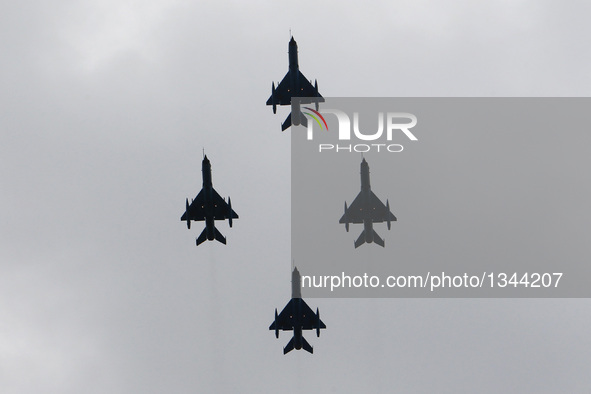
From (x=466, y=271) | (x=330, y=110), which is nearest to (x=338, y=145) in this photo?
(x=330, y=110)

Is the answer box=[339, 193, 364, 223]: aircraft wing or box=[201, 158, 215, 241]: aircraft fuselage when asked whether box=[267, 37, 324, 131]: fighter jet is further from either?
box=[201, 158, 215, 241]: aircraft fuselage

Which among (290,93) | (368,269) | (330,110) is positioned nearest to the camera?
(290,93)

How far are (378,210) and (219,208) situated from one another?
25514 mm

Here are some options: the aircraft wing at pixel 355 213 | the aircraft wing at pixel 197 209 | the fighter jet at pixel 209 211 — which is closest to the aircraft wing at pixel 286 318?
the fighter jet at pixel 209 211

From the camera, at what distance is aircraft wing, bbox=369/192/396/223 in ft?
560

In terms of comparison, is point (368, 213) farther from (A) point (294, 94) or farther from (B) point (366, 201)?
(A) point (294, 94)

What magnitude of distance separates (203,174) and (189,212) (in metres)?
8.16

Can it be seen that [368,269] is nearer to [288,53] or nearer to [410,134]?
[410,134]

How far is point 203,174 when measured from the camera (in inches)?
6073

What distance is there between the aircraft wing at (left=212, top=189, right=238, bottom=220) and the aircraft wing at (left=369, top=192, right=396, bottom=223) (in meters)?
21.8

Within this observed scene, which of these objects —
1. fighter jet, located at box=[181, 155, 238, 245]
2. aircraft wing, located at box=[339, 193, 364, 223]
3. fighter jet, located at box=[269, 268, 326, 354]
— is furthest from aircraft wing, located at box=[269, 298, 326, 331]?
aircraft wing, located at box=[339, 193, 364, 223]

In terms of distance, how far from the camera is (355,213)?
172 metres

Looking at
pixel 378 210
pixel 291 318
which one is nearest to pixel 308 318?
pixel 291 318

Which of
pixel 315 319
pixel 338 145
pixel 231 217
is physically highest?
pixel 338 145
